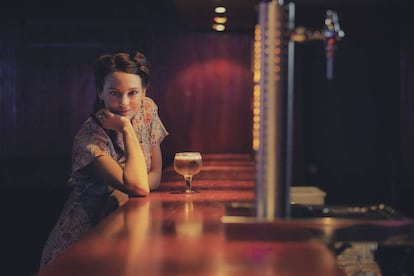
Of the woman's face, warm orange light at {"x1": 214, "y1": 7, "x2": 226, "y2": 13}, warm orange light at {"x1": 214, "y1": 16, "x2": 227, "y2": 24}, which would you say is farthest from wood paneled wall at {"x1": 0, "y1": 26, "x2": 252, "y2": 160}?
the woman's face

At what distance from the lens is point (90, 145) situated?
2598mm

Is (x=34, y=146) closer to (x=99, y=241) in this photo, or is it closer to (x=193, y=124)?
(x=193, y=124)

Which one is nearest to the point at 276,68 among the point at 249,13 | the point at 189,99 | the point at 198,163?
the point at 198,163

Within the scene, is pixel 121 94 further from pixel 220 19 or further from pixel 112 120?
pixel 220 19

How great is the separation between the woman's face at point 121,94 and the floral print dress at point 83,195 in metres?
0.12

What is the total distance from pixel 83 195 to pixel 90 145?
0.21 m

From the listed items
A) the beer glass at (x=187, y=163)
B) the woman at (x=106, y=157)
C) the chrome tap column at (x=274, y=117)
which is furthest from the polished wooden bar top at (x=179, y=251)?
the woman at (x=106, y=157)

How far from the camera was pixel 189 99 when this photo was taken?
6332 mm

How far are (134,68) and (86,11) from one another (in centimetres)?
358

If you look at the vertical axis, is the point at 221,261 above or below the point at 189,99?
below

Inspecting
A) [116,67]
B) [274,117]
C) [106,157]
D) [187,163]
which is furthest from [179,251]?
[116,67]

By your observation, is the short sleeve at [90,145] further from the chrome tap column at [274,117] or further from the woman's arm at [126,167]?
the chrome tap column at [274,117]

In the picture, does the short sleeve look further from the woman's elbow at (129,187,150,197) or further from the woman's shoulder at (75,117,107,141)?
the woman's elbow at (129,187,150,197)

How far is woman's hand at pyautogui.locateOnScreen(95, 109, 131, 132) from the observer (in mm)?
2604
